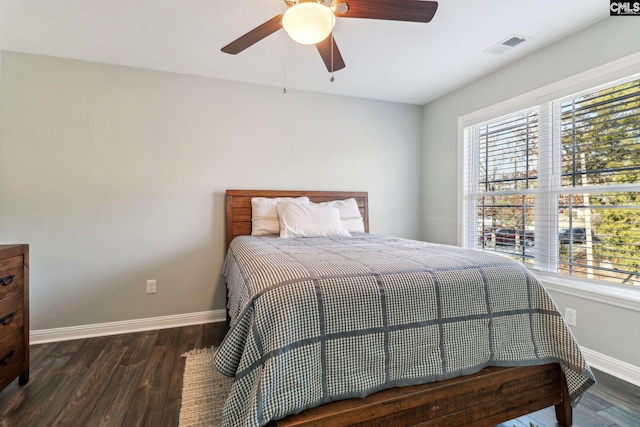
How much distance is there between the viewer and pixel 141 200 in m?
2.69

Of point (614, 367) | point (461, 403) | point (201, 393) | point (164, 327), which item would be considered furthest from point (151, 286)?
point (614, 367)

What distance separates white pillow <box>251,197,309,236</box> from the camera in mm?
2803

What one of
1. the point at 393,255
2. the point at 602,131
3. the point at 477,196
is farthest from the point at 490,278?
the point at 477,196

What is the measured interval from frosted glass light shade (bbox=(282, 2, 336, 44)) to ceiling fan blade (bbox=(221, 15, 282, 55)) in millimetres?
197

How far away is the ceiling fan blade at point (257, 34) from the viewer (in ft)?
5.25

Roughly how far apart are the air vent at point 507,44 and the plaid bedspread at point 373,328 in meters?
1.77

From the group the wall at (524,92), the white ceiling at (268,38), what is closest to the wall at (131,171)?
the white ceiling at (268,38)

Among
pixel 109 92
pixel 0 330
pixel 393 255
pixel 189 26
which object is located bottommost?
pixel 0 330

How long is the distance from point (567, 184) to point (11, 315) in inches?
148

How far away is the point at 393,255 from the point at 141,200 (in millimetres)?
2300

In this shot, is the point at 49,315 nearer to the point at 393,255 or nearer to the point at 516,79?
the point at 393,255

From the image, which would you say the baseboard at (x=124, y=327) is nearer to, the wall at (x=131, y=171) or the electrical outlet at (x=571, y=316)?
the wall at (x=131, y=171)

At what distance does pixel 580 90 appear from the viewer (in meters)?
2.16

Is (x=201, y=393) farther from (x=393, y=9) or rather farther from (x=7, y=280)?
(x=393, y=9)
